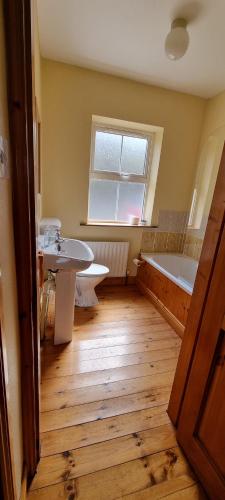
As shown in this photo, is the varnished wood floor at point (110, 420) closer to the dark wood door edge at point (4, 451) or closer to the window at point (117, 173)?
the dark wood door edge at point (4, 451)

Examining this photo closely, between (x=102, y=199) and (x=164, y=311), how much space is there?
1532 mm

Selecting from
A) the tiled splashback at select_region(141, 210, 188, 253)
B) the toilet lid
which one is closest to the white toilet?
the toilet lid

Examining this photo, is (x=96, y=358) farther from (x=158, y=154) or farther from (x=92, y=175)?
(x=158, y=154)

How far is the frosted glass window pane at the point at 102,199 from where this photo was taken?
9.12 ft

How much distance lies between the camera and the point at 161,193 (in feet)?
9.45

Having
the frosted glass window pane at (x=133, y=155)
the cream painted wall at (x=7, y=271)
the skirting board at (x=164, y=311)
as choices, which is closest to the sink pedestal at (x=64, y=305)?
the cream painted wall at (x=7, y=271)

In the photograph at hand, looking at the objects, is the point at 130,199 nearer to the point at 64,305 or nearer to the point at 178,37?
the point at 178,37

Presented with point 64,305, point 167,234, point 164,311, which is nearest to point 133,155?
point 167,234

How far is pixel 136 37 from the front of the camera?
1.79 metres

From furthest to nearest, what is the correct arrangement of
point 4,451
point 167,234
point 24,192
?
point 167,234
point 24,192
point 4,451

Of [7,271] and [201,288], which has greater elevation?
[7,271]

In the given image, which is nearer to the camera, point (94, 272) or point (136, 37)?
point (136, 37)

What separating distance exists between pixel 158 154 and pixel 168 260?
1355mm

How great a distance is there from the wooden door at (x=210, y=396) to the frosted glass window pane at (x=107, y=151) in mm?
2120
